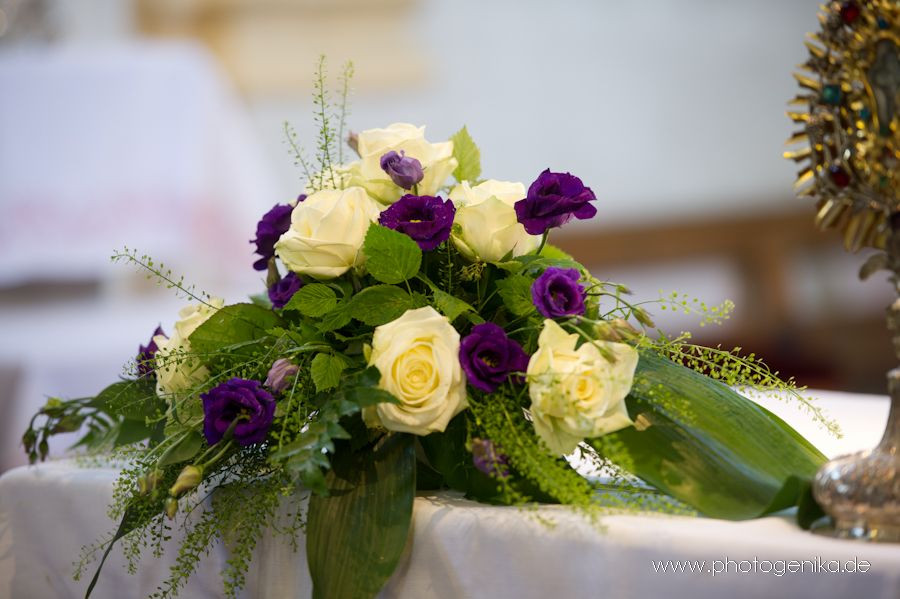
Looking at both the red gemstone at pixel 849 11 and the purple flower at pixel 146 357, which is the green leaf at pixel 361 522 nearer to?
the purple flower at pixel 146 357

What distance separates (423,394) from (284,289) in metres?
0.22

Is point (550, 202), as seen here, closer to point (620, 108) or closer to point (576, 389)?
point (576, 389)

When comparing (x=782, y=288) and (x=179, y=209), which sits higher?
(x=179, y=209)

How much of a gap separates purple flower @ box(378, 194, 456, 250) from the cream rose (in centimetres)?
21

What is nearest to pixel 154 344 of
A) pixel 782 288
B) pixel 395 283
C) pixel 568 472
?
pixel 395 283

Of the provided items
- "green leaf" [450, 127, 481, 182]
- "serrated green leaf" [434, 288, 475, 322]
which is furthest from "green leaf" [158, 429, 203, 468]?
"green leaf" [450, 127, 481, 182]

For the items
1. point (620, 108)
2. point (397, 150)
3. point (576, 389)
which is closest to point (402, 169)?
point (397, 150)

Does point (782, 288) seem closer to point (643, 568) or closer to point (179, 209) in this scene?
point (179, 209)

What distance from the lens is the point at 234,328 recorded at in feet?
2.89

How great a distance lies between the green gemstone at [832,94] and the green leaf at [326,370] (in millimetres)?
402

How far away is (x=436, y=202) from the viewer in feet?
2.60

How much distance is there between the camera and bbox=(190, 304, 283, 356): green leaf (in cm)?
87

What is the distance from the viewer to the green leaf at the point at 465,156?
949 millimetres

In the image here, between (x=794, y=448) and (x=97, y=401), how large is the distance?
28.4 inches
